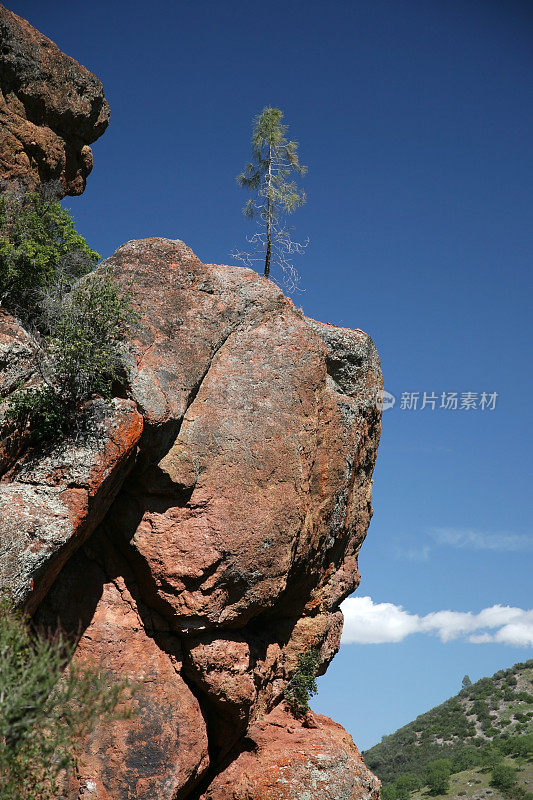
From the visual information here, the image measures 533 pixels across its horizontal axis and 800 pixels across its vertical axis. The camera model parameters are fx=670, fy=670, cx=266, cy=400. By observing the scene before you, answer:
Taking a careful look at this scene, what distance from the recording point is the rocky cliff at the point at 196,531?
14273mm

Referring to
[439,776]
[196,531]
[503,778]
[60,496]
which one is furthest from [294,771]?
[439,776]

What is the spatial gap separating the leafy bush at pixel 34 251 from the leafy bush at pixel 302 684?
11686 millimetres

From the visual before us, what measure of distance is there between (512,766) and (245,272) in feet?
167

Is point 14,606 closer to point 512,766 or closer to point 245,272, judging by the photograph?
point 245,272

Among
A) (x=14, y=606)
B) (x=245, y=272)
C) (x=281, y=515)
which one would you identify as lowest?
(x=14, y=606)

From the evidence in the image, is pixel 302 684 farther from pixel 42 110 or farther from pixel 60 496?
pixel 42 110

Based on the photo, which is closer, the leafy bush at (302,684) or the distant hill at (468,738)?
the leafy bush at (302,684)

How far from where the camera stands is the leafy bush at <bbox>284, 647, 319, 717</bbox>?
18312 millimetres

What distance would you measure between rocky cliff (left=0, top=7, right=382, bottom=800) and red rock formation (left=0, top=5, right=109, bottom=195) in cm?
630

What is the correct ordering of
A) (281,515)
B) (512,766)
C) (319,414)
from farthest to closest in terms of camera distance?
(512,766)
(319,414)
(281,515)

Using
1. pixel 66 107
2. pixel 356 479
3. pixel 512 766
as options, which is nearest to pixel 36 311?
pixel 66 107

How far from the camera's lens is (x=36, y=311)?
17703mm

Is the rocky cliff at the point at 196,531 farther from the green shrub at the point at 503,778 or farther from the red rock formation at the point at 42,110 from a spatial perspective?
the green shrub at the point at 503,778

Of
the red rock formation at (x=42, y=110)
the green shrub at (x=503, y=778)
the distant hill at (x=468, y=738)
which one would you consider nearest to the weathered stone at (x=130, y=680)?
the red rock formation at (x=42, y=110)
